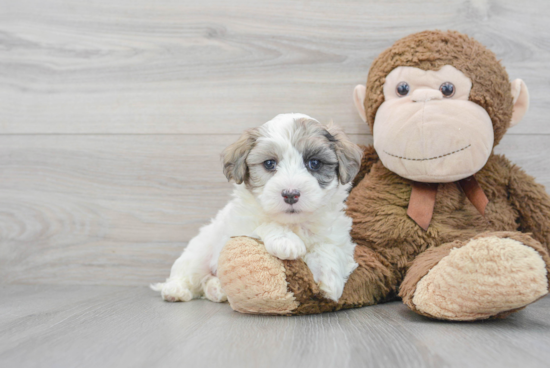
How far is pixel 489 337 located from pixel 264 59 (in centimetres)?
139

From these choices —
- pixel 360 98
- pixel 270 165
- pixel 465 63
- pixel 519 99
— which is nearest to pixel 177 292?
pixel 270 165

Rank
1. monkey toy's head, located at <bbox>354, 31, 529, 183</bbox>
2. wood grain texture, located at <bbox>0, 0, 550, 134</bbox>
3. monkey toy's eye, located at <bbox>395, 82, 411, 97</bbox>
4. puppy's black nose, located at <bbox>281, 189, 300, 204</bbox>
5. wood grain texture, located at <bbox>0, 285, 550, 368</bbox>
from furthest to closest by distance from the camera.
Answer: wood grain texture, located at <bbox>0, 0, 550, 134</bbox>
monkey toy's eye, located at <bbox>395, 82, 411, 97</bbox>
monkey toy's head, located at <bbox>354, 31, 529, 183</bbox>
puppy's black nose, located at <bbox>281, 189, 300, 204</bbox>
wood grain texture, located at <bbox>0, 285, 550, 368</bbox>

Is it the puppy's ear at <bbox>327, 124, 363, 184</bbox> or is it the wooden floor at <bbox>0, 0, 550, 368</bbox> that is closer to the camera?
the puppy's ear at <bbox>327, 124, 363, 184</bbox>

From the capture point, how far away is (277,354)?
929mm

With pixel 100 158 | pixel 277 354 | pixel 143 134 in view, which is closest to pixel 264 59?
pixel 143 134

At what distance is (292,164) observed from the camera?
1.29m

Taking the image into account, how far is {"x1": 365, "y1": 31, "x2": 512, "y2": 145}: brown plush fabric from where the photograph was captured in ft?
4.80

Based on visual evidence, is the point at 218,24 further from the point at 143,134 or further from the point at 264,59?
the point at 143,134

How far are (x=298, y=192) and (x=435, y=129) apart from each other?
0.53 metres

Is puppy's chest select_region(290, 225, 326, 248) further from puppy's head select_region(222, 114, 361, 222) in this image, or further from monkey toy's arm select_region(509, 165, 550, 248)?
monkey toy's arm select_region(509, 165, 550, 248)

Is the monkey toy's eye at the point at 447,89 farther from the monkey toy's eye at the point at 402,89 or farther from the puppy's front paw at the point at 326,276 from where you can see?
the puppy's front paw at the point at 326,276

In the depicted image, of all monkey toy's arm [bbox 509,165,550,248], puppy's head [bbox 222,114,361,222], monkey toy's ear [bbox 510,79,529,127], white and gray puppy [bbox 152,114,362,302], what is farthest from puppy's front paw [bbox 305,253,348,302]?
monkey toy's ear [bbox 510,79,529,127]

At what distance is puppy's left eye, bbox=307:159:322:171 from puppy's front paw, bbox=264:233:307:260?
22cm

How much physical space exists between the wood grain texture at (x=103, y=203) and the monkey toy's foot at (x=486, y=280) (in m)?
1.02
